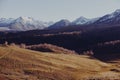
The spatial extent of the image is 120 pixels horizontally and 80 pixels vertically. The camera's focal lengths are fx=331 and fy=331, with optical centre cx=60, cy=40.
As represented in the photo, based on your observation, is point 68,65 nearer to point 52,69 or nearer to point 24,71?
point 52,69

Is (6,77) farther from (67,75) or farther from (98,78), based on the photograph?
(98,78)

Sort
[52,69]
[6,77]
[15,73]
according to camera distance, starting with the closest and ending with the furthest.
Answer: [6,77] → [15,73] → [52,69]

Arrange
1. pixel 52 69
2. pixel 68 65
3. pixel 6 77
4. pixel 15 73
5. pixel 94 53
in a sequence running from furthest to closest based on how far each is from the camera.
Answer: pixel 94 53 < pixel 68 65 < pixel 52 69 < pixel 15 73 < pixel 6 77

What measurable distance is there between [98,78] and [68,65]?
80.9 feet

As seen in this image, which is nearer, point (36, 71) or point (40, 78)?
point (40, 78)

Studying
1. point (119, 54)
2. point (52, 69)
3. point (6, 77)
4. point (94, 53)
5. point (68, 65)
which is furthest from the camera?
point (94, 53)

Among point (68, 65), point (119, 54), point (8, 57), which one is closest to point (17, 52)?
point (8, 57)

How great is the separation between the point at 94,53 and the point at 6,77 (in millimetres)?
119075

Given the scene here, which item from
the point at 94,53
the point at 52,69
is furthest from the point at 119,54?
the point at 52,69

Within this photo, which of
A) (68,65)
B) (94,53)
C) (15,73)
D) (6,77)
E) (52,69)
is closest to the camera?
(6,77)

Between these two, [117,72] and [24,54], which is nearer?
[117,72]

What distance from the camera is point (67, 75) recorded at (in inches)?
3740

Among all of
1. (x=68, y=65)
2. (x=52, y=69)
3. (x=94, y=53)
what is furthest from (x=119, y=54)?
(x=52, y=69)

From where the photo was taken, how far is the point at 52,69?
103 m
